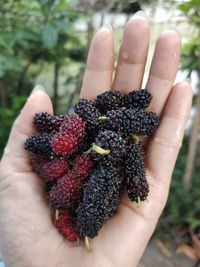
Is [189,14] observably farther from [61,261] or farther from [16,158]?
[61,261]

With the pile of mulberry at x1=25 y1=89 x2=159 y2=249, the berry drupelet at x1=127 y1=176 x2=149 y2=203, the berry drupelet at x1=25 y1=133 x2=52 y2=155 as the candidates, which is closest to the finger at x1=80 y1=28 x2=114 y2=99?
the pile of mulberry at x1=25 y1=89 x2=159 y2=249

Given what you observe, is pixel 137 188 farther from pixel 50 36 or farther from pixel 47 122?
pixel 50 36

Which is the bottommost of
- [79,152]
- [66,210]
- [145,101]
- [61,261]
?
[61,261]

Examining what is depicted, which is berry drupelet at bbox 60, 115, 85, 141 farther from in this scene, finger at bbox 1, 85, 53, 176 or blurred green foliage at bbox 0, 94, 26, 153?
blurred green foliage at bbox 0, 94, 26, 153

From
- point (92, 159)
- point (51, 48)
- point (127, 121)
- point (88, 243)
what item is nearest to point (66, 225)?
point (88, 243)

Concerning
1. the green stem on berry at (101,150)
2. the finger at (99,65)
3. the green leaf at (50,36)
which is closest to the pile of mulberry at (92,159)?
the green stem on berry at (101,150)

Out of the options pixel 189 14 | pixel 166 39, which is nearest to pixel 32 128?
pixel 166 39
